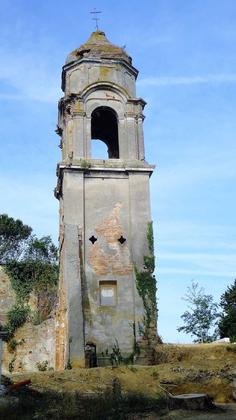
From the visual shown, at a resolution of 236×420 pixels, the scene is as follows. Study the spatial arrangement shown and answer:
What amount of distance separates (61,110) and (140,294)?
25.5ft

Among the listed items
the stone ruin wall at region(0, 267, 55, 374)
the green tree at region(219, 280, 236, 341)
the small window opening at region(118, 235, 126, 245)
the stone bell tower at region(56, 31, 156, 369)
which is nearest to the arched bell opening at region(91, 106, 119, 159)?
the stone bell tower at region(56, 31, 156, 369)

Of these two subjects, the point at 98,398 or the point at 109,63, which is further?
the point at 109,63

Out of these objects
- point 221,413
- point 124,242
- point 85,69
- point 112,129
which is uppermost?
point 85,69

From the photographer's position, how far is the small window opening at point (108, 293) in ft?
55.6

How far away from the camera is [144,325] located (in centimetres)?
1662

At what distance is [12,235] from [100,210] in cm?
2235

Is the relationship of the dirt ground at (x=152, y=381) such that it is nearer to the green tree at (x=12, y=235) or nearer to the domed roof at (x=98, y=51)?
the domed roof at (x=98, y=51)

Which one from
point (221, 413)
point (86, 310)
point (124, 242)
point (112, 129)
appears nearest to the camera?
point (221, 413)

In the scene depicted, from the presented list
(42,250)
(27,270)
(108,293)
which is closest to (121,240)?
(108,293)

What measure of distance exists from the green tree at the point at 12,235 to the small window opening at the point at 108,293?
21.2 m

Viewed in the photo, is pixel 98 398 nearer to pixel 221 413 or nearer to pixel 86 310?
pixel 221 413

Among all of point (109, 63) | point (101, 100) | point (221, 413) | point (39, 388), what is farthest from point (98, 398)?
Answer: point (109, 63)

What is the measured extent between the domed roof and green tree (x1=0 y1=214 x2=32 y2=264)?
1959 cm

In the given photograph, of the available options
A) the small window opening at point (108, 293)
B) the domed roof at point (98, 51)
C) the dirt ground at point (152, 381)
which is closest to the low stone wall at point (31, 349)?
the small window opening at point (108, 293)
